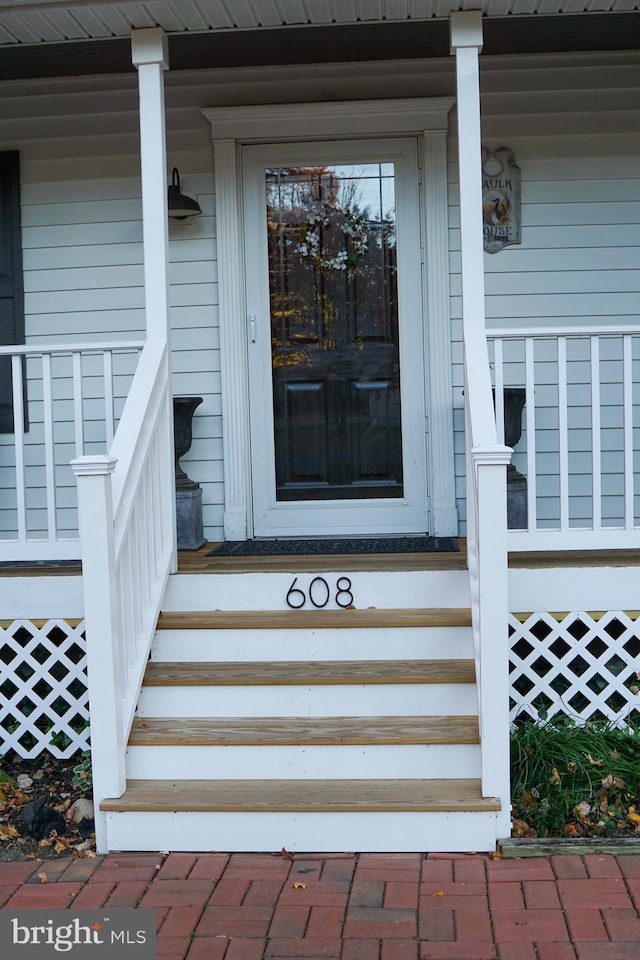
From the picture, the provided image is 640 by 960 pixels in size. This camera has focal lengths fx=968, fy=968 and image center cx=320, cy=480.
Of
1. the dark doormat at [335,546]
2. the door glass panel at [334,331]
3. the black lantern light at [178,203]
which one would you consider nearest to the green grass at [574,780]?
the dark doormat at [335,546]

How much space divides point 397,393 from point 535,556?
1.23m

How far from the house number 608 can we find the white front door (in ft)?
3.78

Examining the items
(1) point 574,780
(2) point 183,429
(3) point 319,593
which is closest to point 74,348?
(2) point 183,429

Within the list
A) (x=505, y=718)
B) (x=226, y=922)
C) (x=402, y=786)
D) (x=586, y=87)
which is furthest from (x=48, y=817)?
(x=586, y=87)

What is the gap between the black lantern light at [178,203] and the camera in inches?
190

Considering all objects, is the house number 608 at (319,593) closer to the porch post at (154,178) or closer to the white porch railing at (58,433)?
the porch post at (154,178)

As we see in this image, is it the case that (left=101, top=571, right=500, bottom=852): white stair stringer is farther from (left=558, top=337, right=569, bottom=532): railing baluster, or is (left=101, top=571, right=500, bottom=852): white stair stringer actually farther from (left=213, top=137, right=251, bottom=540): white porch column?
(left=213, top=137, right=251, bottom=540): white porch column

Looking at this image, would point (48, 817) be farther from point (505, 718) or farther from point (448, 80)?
point (448, 80)

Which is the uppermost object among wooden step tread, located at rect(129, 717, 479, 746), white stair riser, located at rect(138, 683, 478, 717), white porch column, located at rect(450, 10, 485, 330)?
white porch column, located at rect(450, 10, 485, 330)

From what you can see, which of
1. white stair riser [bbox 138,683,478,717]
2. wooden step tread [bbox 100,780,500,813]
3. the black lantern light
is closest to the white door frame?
the black lantern light

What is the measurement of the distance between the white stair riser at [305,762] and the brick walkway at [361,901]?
11.2 inches

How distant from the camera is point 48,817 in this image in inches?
132

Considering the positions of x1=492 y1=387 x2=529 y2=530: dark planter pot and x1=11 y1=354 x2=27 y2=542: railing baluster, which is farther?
x1=492 y1=387 x2=529 y2=530: dark planter pot

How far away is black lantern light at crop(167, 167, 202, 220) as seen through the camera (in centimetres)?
483
